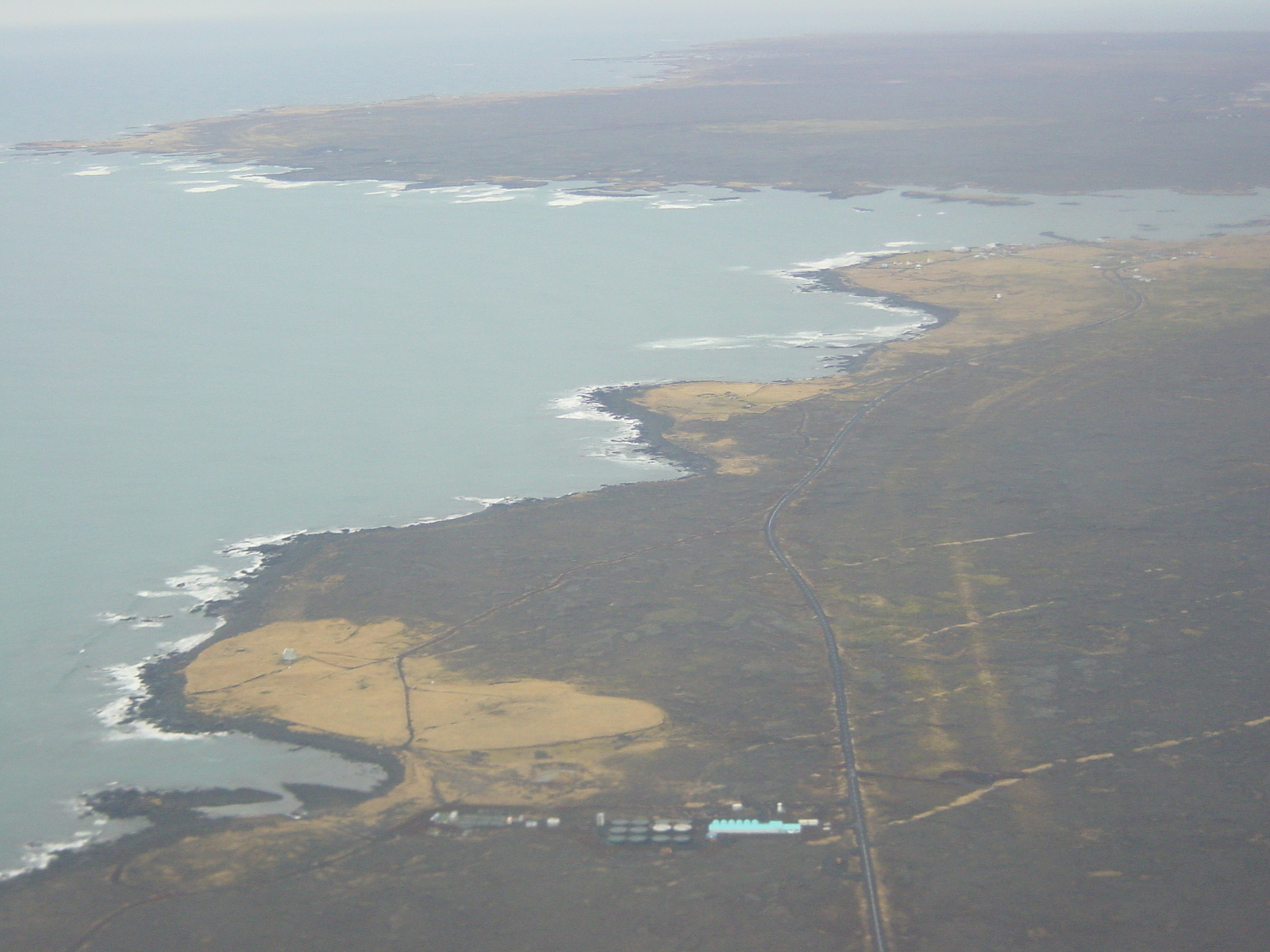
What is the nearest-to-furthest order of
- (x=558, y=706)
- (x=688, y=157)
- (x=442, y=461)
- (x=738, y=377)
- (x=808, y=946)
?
(x=808, y=946)
(x=558, y=706)
(x=442, y=461)
(x=738, y=377)
(x=688, y=157)

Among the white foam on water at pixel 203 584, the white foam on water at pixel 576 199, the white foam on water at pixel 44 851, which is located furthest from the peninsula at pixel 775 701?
the white foam on water at pixel 576 199

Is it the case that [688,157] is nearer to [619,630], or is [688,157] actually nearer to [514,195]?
[514,195]

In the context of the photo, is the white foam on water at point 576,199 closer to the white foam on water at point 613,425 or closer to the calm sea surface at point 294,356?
the calm sea surface at point 294,356

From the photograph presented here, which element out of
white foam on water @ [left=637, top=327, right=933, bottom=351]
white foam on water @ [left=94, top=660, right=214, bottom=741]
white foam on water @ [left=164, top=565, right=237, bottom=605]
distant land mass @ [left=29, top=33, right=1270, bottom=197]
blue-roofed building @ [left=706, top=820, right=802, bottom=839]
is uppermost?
distant land mass @ [left=29, top=33, right=1270, bottom=197]

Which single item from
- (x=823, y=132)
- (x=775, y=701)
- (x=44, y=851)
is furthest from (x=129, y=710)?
(x=823, y=132)

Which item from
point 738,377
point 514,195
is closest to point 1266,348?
point 738,377

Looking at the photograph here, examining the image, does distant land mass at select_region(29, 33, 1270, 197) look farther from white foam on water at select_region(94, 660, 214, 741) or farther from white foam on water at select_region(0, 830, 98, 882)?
white foam on water at select_region(0, 830, 98, 882)

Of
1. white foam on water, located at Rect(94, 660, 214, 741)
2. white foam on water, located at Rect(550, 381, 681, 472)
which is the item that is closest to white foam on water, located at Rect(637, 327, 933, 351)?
white foam on water, located at Rect(550, 381, 681, 472)

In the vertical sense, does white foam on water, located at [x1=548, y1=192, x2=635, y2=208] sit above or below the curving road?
above
